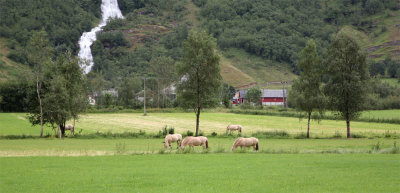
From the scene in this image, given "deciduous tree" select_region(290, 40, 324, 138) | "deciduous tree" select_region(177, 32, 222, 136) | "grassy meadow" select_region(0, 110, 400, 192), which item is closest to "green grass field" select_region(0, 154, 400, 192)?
"grassy meadow" select_region(0, 110, 400, 192)

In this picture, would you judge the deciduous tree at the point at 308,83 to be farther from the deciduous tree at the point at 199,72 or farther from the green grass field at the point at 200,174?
the green grass field at the point at 200,174

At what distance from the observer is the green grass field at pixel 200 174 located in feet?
55.9

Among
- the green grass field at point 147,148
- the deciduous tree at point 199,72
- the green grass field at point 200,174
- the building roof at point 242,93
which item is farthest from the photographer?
the building roof at point 242,93

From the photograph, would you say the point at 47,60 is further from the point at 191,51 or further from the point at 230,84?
the point at 230,84

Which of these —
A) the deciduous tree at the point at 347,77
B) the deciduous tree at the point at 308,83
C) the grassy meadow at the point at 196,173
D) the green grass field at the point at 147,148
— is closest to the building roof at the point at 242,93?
the deciduous tree at the point at 308,83

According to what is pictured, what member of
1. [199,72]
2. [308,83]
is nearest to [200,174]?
[199,72]

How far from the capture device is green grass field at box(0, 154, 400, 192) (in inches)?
671

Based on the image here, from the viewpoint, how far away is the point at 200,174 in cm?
2052

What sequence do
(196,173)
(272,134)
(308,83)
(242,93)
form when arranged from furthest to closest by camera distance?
(242,93)
(272,134)
(308,83)
(196,173)

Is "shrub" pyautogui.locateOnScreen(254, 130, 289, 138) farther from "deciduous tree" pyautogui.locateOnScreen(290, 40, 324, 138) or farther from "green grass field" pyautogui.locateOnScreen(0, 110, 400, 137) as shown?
"deciduous tree" pyautogui.locateOnScreen(290, 40, 324, 138)

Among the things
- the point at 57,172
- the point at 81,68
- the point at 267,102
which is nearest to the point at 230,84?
the point at 267,102

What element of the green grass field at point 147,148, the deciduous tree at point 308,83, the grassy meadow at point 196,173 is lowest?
the green grass field at point 147,148

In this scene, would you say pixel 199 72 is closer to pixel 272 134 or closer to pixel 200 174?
pixel 272 134

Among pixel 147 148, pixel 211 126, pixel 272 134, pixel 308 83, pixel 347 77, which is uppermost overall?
pixel 347 77
